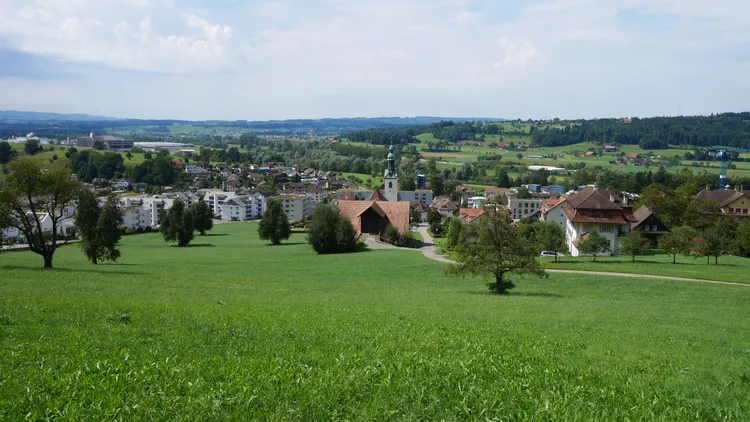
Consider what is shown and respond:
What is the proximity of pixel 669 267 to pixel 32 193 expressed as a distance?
5066 centimetres

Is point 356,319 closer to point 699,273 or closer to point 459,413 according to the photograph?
point 459,413

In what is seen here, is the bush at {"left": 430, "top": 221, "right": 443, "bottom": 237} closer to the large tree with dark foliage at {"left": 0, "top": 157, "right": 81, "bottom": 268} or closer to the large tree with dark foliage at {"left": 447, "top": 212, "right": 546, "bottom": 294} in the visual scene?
the large tree with dark foliage at {"left": 447, "top": 212, "right": 546, "bottom": 294}

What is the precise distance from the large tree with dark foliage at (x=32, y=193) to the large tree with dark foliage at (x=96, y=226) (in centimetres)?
233

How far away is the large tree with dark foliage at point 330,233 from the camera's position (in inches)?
2601

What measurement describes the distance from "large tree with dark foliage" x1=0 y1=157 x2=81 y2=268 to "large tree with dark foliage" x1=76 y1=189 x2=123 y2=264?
2.33m

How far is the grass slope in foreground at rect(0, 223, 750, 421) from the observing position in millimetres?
8273

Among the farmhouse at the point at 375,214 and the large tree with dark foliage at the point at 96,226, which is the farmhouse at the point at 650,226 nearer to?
the farmhouse at the point at 375,214

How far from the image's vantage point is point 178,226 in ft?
258

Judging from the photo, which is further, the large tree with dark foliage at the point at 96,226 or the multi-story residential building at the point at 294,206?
the multi-story residential building at the point at 294,206

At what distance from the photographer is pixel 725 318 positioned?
82.0 feet

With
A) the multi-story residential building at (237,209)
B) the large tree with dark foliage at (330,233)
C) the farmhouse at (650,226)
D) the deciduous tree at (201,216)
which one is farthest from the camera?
the multi-story residential building at (237,209)

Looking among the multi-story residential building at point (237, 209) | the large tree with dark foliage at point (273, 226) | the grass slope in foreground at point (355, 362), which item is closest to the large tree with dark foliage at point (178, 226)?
the large tree with dark foliage at point (273, 226)

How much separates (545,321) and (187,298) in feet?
45.6

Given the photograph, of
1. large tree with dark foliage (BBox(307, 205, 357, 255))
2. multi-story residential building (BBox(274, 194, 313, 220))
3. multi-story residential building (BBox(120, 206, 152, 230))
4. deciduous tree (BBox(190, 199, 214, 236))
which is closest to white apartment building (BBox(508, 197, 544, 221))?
multi-story residential building (BBox(274, 194, 313, 220))
